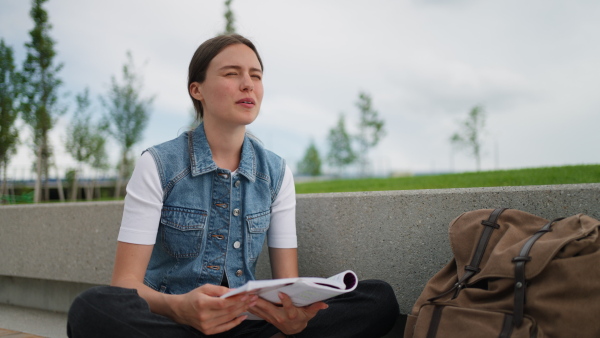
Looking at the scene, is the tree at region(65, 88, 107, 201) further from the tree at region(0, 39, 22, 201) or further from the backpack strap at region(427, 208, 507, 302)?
the backpack strap at region(427, 208, 507, 302)

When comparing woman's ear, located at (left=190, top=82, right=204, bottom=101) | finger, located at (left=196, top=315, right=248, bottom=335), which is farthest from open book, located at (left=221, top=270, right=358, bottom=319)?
woman's ear, located at (left=190, top=82, right=204, bottom=101)

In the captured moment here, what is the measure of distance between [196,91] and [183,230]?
716 mm

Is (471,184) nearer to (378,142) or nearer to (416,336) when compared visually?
(416,336)

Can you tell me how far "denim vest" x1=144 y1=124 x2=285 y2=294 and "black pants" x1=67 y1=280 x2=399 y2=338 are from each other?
30 centimetres

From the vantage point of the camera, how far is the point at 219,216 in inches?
97.3

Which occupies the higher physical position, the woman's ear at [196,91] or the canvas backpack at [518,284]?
the woman's ear at [196,91]

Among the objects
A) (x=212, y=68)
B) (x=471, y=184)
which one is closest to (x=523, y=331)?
(x=212, y=68)

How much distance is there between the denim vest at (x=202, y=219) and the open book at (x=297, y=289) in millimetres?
589

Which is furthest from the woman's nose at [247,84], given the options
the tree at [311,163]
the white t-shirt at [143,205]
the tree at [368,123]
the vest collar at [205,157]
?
the tree at [311,163]

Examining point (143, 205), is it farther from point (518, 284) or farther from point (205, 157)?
point (518, 284)

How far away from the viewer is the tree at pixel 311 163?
54.0 metres

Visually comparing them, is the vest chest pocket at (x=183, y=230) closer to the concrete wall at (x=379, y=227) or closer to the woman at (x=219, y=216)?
the woman at (x=219, y=216)

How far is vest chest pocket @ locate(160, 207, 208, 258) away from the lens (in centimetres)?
239

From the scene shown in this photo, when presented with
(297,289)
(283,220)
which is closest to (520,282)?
(297,289)
